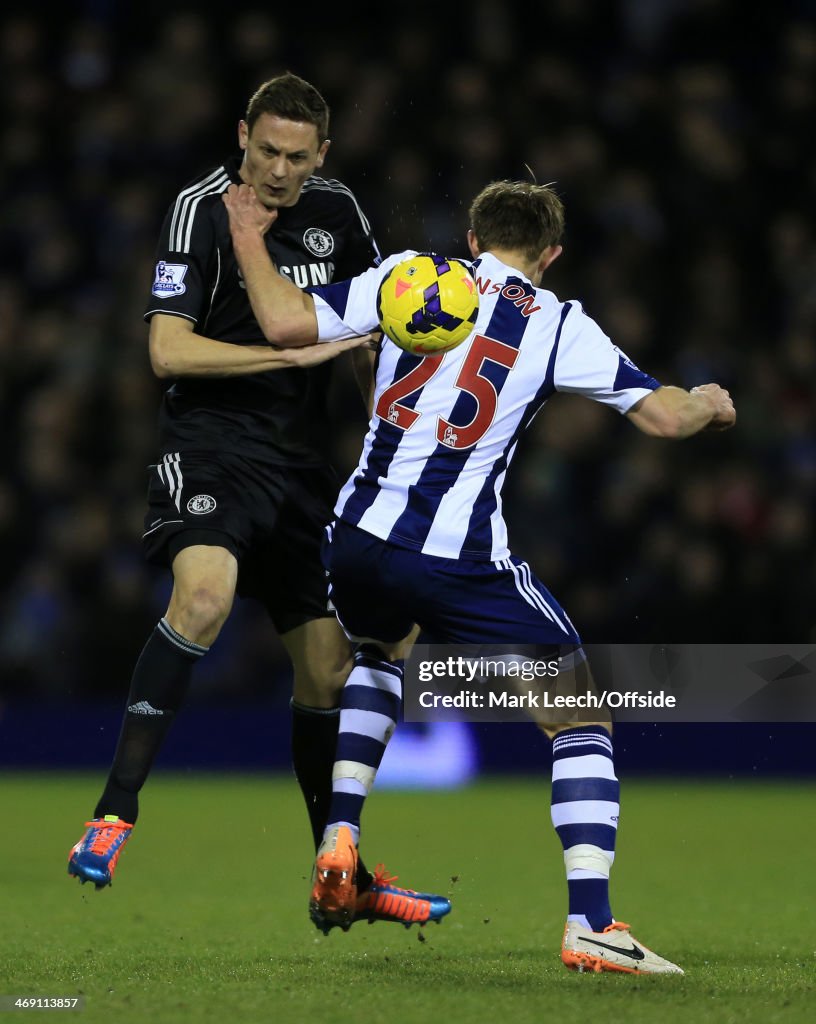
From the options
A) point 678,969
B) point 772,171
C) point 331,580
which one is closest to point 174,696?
point 331,580

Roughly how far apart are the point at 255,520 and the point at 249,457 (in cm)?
21

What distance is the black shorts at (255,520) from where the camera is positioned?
192 inches

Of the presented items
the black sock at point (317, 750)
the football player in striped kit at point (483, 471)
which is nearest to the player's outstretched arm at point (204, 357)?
the football player in striped kit at point (483, 471)

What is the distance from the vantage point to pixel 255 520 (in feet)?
16.5

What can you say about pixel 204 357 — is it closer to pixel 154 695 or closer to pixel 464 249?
pixel 154 695

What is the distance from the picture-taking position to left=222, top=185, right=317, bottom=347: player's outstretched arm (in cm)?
470

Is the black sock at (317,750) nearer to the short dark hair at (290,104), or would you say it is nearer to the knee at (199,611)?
the knee at (199,611)

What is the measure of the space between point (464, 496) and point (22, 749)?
6.65 metres

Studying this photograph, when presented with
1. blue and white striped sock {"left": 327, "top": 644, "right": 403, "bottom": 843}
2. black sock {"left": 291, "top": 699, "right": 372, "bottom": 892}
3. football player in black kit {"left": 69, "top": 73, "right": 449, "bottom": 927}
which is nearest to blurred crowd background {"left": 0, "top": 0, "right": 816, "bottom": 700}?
black sock {"left": 291, "top": 699, "right": 372, "bottom": 892}

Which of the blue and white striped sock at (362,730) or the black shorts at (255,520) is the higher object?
the black shorts at (255,520)

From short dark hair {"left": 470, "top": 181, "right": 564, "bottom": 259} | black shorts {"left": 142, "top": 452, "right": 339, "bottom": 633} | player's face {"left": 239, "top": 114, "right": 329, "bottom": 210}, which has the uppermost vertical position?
player's face {"left": 239, "top": 114, "right": 329, "bottom": 210}

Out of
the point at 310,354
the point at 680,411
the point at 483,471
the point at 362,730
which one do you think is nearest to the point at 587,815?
the point at 362,730

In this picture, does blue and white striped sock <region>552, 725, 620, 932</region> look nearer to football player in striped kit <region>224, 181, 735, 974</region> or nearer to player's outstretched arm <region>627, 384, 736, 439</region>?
football player in striped kit <region>224, 181, 735, 974</region>

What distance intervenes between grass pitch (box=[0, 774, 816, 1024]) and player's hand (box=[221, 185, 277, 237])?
2.12 meters
